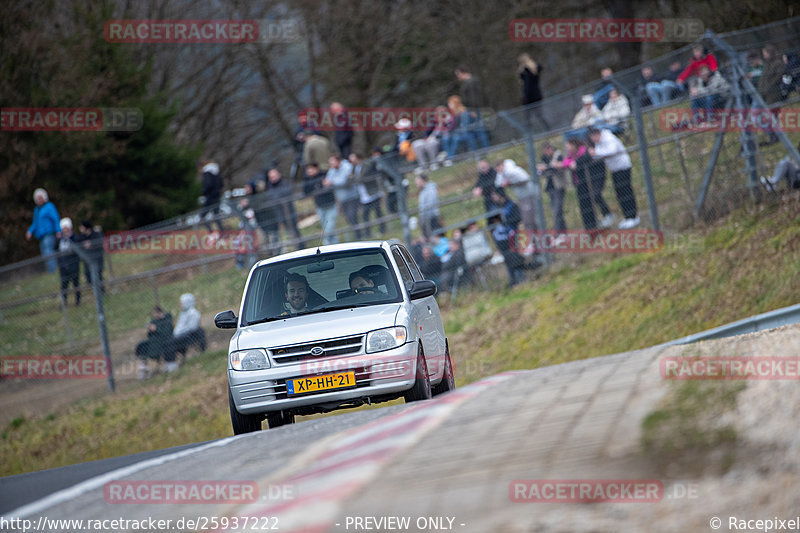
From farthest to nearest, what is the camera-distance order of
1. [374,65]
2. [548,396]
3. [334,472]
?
1. [374,65]
2. [548,396]
3. [334,472]

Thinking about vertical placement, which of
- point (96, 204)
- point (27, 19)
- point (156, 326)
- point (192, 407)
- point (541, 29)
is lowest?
point (192, 407)

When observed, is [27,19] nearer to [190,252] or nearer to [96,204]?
[96,204]

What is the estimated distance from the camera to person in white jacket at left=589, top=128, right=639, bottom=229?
1680 cm

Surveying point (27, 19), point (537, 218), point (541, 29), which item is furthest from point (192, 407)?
point (541, 29)

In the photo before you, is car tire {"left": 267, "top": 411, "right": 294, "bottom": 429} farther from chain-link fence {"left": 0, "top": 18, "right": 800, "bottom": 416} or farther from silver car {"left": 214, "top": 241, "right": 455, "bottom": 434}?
chain-link fence {"left": 0, "top": 18, "right": 800, "bottom": 416}

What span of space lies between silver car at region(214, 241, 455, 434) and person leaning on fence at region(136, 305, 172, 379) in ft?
31.5

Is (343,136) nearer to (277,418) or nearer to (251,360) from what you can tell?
(277,418)

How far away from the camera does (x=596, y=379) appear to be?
5.42 metres

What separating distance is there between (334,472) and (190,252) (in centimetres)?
1622

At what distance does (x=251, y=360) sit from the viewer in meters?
9.04

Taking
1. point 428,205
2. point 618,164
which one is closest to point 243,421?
point 618,164
